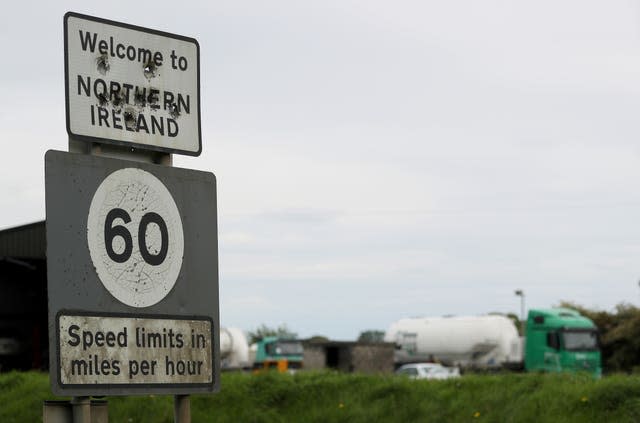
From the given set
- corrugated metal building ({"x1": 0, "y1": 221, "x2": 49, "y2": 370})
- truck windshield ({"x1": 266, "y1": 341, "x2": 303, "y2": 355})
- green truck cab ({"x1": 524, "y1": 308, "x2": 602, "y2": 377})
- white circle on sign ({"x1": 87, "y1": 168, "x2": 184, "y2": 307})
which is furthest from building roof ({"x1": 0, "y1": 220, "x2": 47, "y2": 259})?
white circle on sign ({"x1": 87, "y1": 168, "x2": 184, "y2": 307})

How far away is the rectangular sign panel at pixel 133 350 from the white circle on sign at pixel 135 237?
0.13 metres

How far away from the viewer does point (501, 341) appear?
4666cm

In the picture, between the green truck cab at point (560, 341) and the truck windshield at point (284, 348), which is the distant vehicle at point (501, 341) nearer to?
the green truck cab at point (560, 341)

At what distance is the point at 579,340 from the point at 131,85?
39138 mm

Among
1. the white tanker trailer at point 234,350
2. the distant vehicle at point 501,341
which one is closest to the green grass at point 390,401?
the distant vehicle at point 501,341

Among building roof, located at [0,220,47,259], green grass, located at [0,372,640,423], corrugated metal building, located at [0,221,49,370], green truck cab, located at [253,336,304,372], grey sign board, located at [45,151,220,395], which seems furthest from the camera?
green truck cab, located at [253,336,304,372]

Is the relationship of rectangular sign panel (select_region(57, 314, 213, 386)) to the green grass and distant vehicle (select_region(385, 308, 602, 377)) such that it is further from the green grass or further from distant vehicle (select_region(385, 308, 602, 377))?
distant vehicle (select_region(385, 308, 602, 377))

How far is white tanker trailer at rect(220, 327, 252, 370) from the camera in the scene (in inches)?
2007

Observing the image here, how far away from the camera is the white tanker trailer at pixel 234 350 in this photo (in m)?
51.0

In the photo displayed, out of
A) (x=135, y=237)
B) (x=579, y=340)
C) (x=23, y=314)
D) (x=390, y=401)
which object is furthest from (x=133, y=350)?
(x=579, y=340)

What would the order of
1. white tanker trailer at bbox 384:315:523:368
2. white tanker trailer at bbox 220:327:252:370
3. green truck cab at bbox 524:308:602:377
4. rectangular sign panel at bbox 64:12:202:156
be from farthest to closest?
white tanker trailer at bbox 220:327:252:370 < white tanker trailer at bbox 384:315:523:368 < green truck cab at bbox 524:308:602:377 < rectangular sign panel at bbox 64:12:202:156

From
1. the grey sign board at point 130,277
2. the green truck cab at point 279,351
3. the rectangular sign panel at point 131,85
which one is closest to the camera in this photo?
the grey sign board at point 130,277

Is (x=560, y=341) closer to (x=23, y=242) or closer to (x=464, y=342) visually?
(x=464, y=342)

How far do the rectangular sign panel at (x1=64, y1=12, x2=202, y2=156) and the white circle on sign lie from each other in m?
0.20
